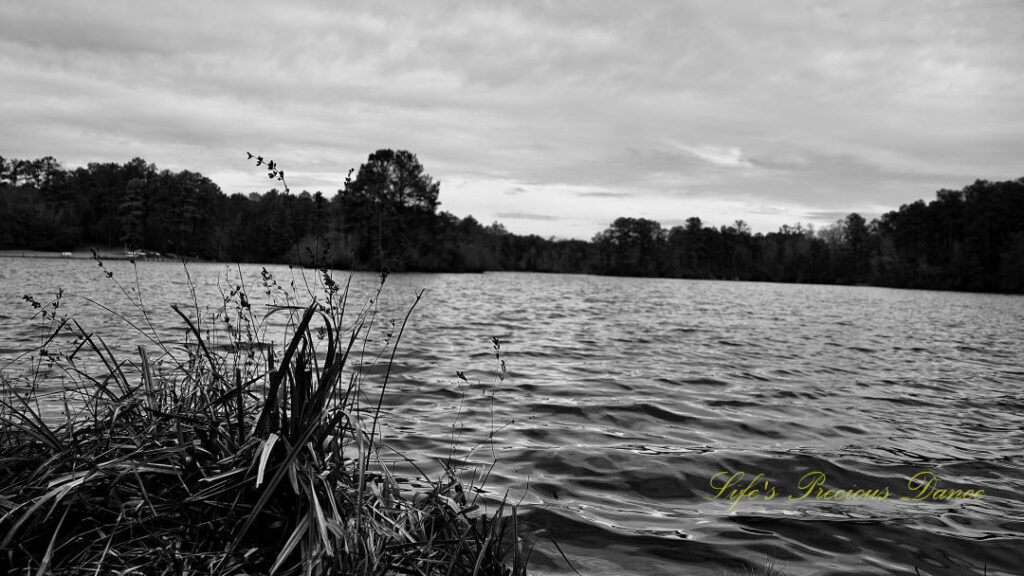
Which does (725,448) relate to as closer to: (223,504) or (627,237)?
(223,504)

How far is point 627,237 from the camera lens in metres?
146

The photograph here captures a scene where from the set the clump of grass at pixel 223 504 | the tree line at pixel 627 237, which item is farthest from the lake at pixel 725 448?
the tree line at pixel 627 237

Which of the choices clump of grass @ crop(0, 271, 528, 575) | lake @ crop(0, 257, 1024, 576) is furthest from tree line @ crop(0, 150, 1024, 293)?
clump of grass @ crop(0, 271, 528, 575)

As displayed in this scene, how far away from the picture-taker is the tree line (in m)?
69.8

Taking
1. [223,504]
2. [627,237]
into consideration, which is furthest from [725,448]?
[627,237]

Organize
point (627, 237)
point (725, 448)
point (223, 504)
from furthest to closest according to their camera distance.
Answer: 1. point (627, 237)
2. point (725, 448)
3. point (223, 504)

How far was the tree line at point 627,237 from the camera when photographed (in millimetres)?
69750

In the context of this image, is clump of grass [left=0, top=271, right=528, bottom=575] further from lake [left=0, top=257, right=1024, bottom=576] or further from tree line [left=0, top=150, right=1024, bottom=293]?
tree line [left=0, top=150, right=1024, bottom=293]

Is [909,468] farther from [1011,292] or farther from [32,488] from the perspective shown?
[1011,292]

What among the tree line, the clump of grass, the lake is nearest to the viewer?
the clump of grass

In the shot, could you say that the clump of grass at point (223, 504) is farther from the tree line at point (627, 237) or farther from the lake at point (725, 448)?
the tree line at point (627, 237)

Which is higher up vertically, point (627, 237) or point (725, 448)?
point (627, 237)

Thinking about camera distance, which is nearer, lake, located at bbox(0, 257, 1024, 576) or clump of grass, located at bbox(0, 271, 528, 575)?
clump of grass, located at bbox(0, 271, 528, 575)

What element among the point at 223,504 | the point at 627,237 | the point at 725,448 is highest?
the point at 627,237
